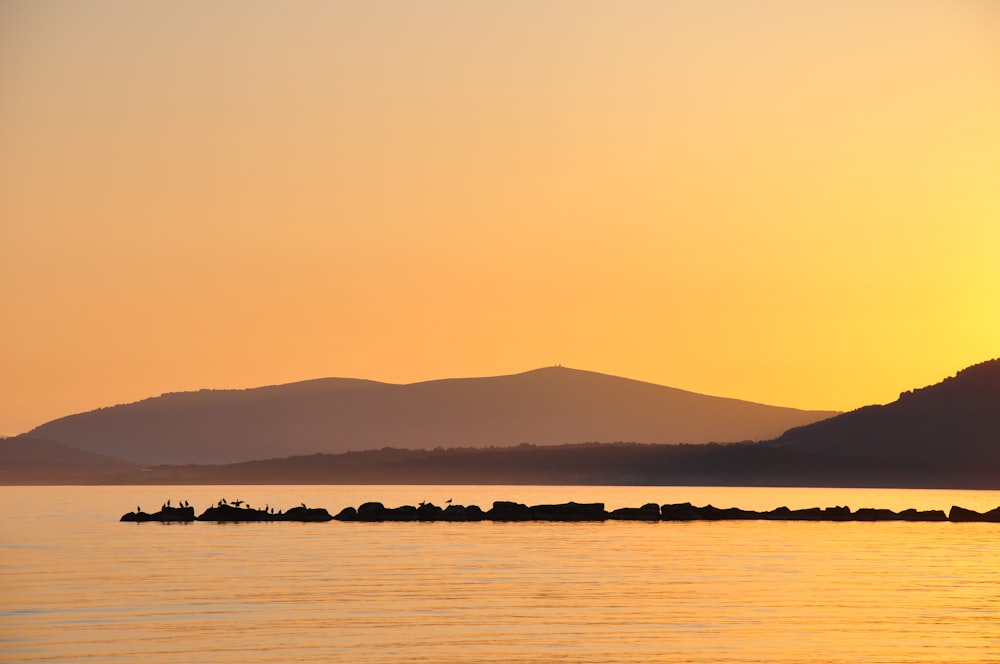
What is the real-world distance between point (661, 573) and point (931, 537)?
117 feet

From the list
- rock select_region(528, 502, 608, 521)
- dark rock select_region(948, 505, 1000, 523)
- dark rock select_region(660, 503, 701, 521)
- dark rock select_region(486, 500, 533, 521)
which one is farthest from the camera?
dark rock select_region(948, 505, 1000, 523)

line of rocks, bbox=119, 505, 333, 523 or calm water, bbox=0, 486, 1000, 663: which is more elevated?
line of rocks, bbox=119, 505, 333, 523

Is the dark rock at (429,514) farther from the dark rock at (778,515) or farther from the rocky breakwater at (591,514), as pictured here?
the dark rock at (778,515)

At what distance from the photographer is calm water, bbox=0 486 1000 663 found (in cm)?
3928

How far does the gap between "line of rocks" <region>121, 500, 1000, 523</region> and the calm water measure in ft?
74.5

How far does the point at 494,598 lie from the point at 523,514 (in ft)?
214

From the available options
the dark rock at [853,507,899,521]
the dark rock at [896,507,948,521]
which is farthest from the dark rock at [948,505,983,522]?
the dark rock at [853,507,899,521]

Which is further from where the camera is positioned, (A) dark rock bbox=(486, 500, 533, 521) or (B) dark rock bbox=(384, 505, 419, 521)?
(A) dark rock bbox=(486, 500, 533, 521)

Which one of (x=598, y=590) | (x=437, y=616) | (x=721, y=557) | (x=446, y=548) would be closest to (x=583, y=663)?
(x=437, y=616)

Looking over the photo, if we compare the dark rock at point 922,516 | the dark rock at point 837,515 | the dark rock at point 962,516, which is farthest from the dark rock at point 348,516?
the dark rock at point 962,516

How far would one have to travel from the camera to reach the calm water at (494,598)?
39281 millimetres

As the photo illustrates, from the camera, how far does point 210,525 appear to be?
105562 millimetres

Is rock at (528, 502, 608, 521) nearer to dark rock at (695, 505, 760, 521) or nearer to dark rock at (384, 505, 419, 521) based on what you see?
dark rock at (695, 505, 760, 521)

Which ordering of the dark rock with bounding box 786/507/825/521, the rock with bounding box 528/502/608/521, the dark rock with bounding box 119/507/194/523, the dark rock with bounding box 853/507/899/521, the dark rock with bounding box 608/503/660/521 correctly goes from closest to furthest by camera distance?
the dark rock with bounding box 119/507/194/523 < the rock with bounding box 528/502/608/521 < the dark rock with bounding box 608/503/660/521 < the dark rock with bounding box 853/507/899/521 < the dark rock with bounding box 786/507/825/521
